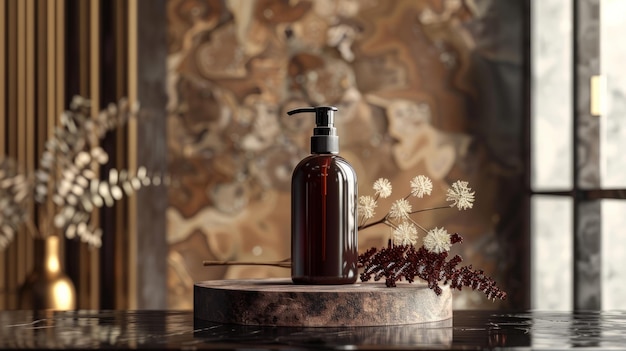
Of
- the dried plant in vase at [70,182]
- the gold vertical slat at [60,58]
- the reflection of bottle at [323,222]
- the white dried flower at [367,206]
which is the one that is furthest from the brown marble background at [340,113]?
Answer: the reflection of bottle at [323,222]

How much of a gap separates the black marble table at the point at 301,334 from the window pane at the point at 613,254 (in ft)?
4.01

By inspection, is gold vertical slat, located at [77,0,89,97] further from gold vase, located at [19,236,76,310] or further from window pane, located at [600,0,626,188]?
window pane, located at [600,0,626,188]

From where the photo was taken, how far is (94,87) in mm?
2643

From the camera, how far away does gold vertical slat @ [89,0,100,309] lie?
8.61 feet

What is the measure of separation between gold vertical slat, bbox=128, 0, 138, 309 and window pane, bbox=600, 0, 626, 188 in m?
1.30

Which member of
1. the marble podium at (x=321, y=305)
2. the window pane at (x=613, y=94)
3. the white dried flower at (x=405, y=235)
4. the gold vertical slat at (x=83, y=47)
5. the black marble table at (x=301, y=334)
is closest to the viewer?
the black marble table at (x=301, y=334)

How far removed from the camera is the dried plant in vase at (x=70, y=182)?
2.55 m

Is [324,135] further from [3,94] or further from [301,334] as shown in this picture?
[3,94]

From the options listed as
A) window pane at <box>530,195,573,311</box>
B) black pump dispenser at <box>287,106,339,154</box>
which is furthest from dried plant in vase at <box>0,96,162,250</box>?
black pump dispenser at <box>287,106,339,154</box>

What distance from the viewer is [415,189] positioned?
3.56 feet

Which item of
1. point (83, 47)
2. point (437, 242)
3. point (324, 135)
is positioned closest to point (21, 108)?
point (83, 47)

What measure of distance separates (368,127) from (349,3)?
0.38 m

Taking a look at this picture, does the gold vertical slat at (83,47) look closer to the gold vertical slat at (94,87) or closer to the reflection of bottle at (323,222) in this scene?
the gold vertical slat at (94,87)

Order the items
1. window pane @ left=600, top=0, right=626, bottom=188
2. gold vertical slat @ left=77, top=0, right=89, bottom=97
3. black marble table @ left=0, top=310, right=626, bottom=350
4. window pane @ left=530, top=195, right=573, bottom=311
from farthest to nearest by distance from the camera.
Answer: gold vertical slat @ left=77, top=0, right=89, bottom=97 → window pane @ left=530, top=195, right=573, bottom=311 → window pane @ left=600, top=0, right=626, bottom=188 → black marble table @ left=0, top=310, right=626, bottom=350
